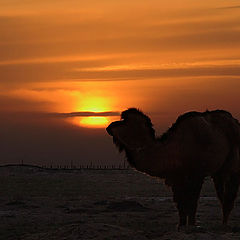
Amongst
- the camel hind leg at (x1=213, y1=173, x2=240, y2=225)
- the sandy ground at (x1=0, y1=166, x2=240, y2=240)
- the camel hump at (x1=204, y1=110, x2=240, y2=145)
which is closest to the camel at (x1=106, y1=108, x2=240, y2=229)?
the camel hump at (x1=204, y1=110, x2=240, y2=145)

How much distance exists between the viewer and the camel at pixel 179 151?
19031mm

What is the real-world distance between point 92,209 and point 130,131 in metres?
10.9

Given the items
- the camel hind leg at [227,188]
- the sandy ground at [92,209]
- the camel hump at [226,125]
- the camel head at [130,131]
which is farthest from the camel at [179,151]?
the sandy ground at [92,209]

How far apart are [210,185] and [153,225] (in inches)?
1014

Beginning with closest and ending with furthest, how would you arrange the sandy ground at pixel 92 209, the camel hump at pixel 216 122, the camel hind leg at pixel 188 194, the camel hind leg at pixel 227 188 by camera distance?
the sandy ground at pixel 92 209 → the camel hind leg at pixel 188 194 → the camel hump at pixel 216 122 → the camel hind leg at pixel 227 188

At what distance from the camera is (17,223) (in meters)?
23.2

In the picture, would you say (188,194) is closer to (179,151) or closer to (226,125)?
(179,151)

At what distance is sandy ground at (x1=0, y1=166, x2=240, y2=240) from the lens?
1772 centimetres

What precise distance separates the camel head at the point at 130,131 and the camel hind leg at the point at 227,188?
2818 mm

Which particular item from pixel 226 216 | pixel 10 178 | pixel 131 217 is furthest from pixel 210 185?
pixel 226 216

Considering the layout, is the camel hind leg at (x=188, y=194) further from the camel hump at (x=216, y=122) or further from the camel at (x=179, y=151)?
the camel hump at (x=216, y=122)

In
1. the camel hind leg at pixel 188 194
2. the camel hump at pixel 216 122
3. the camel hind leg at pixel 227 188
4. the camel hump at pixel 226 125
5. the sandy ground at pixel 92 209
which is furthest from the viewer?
the camel hind leg at pixel 227 188

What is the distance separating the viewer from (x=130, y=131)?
18984 millimetres

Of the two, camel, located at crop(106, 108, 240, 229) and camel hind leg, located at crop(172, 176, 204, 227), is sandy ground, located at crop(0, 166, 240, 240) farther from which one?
camel, located at crop(106, 108, 240, 229)
